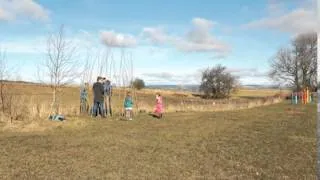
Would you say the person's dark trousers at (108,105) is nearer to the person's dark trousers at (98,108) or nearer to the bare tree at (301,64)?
the person's dark trousers at (98,108)

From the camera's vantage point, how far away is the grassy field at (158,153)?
30.6 feet

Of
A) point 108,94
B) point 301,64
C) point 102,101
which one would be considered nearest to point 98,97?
point 102,101

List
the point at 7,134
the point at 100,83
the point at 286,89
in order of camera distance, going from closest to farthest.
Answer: the point at 7,134 < the point at 100,83 < the point at 286,89

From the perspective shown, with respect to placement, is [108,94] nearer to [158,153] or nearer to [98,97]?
[98,97]

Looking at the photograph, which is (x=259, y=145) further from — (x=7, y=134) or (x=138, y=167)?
(x=7, y=134)

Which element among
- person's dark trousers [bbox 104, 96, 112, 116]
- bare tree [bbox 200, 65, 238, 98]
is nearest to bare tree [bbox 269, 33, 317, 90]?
bare tree [bbox 200, 65, 238, 98]

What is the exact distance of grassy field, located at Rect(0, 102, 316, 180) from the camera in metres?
9.32

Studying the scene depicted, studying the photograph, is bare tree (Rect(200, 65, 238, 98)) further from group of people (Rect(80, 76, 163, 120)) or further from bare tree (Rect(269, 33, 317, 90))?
group of people (Rect(80, 76, 163, 120))

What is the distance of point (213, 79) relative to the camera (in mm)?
84188

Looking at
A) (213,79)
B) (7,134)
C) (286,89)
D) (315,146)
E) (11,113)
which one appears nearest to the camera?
(315,146)

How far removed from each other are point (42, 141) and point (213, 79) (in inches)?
2810

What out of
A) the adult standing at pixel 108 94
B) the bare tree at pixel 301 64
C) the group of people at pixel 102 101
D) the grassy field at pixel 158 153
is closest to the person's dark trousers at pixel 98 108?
the group of people at pixel 102 101

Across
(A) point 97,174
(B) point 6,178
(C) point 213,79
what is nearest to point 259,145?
(A) point 97,174

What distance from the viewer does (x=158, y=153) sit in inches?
464
